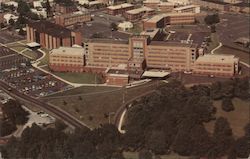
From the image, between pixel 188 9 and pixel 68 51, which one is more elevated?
pixel 188 9

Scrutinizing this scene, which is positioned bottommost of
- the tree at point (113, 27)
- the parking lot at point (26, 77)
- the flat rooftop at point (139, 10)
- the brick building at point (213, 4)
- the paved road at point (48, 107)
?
the paved road at point (48, 107)

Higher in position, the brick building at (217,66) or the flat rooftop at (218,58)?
the flat rooftop at (218,58)

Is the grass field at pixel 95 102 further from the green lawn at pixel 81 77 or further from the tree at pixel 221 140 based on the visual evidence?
the tree at pixel 221 140

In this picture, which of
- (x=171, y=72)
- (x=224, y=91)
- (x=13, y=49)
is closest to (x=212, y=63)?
(x=171, y=72)

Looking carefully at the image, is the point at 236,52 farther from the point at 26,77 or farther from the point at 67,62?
the point at 26,77

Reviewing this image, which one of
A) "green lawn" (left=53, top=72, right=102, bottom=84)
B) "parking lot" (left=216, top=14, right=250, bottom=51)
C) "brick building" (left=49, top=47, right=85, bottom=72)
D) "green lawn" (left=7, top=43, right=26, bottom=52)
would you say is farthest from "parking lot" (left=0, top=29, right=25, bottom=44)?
"parking lot" (left=216, top=14, right=250, bottom=51)

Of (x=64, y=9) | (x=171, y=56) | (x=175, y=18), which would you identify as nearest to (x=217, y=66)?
(x=171, y=56)

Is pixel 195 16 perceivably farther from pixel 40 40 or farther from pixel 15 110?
pixel 15 110

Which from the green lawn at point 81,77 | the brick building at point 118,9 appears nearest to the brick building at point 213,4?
the brick building at point 118,9
